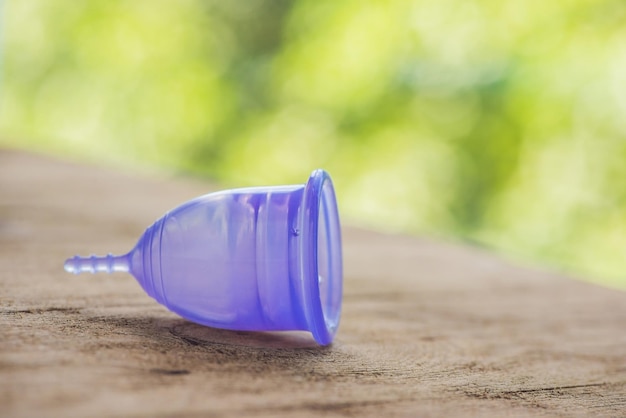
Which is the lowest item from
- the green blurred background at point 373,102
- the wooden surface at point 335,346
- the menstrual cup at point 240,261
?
the wooden surface at point 335,346

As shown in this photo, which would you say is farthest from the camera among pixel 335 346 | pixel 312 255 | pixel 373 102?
pixel 373 102

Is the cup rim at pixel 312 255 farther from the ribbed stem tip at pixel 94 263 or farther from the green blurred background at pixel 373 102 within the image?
the green blurred background at pixel 373 102

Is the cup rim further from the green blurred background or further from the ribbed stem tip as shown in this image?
the green blurred background

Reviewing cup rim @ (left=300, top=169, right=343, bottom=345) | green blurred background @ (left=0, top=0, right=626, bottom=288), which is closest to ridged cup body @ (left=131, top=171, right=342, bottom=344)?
cup rim @ (left=300, top=169, right=343, bottom=345)

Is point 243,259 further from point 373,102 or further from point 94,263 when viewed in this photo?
point 373,102

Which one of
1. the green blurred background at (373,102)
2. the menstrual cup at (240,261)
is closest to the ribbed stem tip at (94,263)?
the menstrual cup at (240,261)

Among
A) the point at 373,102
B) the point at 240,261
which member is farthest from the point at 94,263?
the point at 373,102
